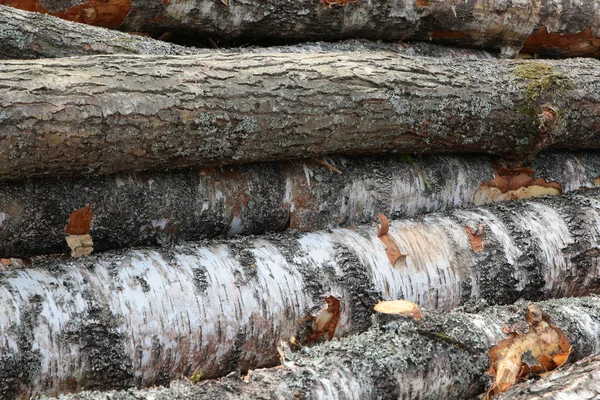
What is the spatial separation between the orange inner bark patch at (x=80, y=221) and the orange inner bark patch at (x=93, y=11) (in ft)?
4.47

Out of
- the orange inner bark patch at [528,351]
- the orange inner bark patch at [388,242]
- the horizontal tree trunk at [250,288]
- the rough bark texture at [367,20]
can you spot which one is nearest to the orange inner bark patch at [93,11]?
the rough bark texture at [367,20]

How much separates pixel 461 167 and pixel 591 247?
71cm

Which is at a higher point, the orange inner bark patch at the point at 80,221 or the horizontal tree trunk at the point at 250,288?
the orange inner bark patch at the point at 80,221

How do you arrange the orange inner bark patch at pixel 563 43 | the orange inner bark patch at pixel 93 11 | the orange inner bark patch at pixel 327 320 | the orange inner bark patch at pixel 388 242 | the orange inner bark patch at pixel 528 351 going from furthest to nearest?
the orange inner bark patch at pixel 563 43 < the orange inner bark patch at pixel 93 11 < the orange inner bark patch at pixel 388 242 < the orange inner bark patch at pixel 327 320 < the orange inner bark patch at pixel 528 351

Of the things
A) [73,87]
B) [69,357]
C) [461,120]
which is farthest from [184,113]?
A: [461,120]

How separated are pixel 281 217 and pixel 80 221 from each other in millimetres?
869

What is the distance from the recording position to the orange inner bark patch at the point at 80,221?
8.79 ft

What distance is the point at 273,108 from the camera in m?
2.82

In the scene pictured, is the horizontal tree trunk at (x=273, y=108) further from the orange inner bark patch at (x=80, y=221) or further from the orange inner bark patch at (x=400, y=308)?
the orange inner bark patch at (x=400, y=308)

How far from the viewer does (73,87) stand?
246 centimetres

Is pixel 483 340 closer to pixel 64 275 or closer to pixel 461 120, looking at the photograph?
pixel 461 120

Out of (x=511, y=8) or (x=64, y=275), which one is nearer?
(x=64, y=275)

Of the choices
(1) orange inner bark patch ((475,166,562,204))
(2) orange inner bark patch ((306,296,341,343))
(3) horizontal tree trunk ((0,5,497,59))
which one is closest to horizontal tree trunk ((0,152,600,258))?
(1) orange inner bark patch ((475,166,562,204))

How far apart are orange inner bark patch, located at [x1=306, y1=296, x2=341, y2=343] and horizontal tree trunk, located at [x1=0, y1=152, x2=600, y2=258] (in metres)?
0.46
